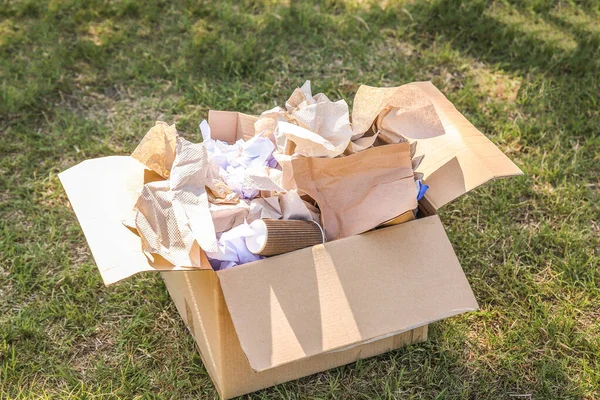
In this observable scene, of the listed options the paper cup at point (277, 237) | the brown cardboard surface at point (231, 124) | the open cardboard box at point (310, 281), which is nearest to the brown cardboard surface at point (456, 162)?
the open cardboard box at point (310, 281)

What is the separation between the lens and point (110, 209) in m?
1.51

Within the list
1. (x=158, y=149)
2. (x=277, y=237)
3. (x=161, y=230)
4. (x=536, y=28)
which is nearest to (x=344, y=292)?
(x=277, y=237)

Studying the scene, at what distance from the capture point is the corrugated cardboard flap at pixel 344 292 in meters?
1.33

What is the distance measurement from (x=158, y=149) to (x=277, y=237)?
0.41 m

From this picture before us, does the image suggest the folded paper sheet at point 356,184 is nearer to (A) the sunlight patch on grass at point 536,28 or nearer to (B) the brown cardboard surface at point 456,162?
(B) the brown cardboard surface at point 456,162

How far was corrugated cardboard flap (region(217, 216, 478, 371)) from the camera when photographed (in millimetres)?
1331

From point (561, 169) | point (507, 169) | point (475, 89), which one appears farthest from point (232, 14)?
point (507, 169)

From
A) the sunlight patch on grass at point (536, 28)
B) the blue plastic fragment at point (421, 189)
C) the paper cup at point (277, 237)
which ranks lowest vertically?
the sunlight patch on grass at point (536, 28)

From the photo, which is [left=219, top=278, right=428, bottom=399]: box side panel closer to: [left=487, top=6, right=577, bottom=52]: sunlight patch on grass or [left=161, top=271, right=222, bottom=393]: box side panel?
[left=161, top=271, right=222, bottom=393]: box side panel

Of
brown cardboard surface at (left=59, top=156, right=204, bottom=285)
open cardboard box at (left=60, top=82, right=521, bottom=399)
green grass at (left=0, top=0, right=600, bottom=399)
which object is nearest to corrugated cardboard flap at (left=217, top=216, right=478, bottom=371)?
open cardboard box at (left=60, top=82, right=521, bottom=399)

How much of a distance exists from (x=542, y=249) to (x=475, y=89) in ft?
2.86

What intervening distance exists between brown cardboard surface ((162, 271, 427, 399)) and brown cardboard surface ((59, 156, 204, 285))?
15 cm

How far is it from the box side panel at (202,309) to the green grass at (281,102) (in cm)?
8

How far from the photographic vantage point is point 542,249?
2.05 metres
